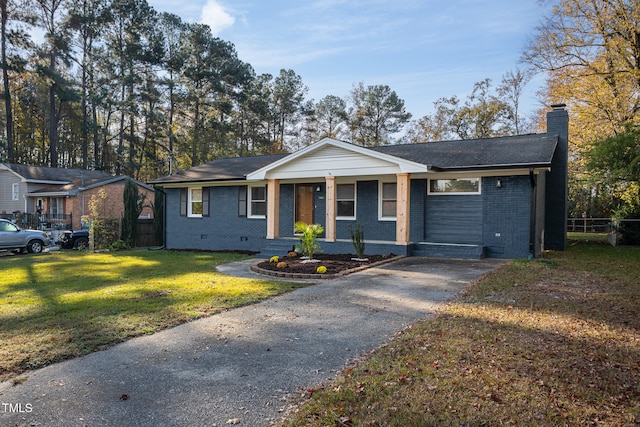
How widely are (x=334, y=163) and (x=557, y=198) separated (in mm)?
8846

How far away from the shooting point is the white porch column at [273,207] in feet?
48.5

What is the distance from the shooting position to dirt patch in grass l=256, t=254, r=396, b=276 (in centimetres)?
994

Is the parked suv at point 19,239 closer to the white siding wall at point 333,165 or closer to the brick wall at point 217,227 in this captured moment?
the brick wall at point 217,227

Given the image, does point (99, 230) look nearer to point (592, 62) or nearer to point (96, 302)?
point (96, 302)

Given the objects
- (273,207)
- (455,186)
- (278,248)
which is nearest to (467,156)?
(455,186)

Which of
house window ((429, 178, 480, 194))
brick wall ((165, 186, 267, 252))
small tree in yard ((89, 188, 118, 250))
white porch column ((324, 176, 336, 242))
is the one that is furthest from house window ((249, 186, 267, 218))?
house window ((429, 178, 480, 194))

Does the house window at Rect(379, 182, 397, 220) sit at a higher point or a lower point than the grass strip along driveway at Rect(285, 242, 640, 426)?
higher

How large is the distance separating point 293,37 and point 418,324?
13.8m

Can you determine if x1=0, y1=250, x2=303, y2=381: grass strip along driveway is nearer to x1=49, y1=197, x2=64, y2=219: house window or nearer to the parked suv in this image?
the parked suv

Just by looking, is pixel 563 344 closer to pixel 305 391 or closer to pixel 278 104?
pixel 305 391

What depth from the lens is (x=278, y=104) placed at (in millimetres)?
39281

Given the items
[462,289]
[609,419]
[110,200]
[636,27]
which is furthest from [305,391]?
[110,200]

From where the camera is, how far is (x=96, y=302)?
6.77 m

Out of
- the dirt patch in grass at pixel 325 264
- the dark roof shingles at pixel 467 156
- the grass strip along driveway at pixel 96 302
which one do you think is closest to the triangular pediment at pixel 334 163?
the dark roof shingles at pixel 467 156
